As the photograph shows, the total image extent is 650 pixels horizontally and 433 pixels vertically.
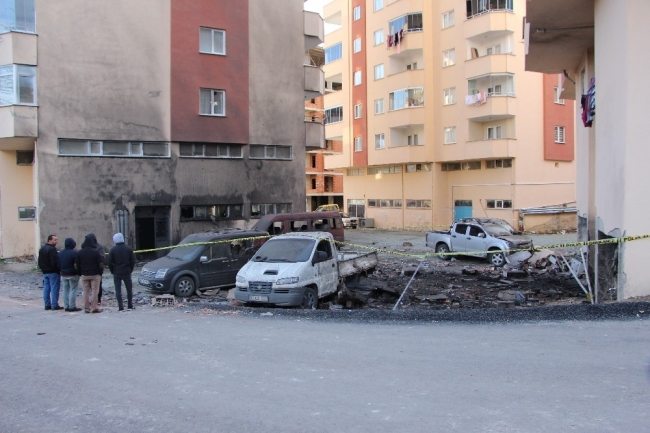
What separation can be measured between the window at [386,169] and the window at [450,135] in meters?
5.41

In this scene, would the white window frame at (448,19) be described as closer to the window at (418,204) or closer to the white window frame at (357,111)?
the white window frame at (357,111)

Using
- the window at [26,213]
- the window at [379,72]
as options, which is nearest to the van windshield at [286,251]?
the window at [26,213]

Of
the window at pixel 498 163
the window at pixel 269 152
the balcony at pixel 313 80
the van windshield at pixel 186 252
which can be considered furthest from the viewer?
the window at pixel 498 163

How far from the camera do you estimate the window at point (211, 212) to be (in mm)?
24561

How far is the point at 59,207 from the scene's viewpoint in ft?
71.4

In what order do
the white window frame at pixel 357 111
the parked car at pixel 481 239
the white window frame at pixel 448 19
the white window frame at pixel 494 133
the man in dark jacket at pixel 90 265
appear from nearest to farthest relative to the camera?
the man in dark jacket at pixel 90 265 < the parked car at pixel 481 239 < the white window frame at pixel 494 133 < the white window frame at pixel 448 19 < the white window frame at pixel 357 111

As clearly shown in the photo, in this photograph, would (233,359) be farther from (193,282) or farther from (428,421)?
(193,282)

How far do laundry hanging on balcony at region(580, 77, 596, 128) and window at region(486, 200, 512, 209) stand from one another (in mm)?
20284

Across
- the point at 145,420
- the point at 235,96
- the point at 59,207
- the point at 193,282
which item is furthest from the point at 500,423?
the point at 235,96

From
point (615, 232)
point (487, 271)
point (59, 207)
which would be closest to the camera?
point (615, 232)

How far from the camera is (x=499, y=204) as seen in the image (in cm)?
3781

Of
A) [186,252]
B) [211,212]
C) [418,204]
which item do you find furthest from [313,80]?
[418,204]

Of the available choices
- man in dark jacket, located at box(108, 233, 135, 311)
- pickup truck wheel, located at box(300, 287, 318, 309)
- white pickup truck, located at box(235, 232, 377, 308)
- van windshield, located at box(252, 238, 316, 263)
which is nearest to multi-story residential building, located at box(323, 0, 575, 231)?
white pickup truck, located at box(235, 232, 377, 308)

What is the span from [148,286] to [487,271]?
11.2 m
